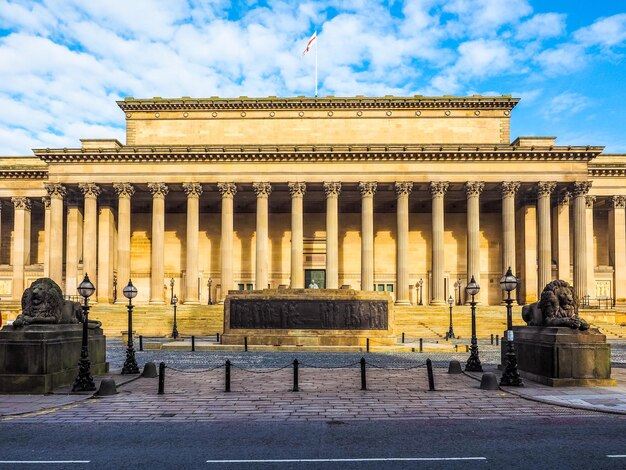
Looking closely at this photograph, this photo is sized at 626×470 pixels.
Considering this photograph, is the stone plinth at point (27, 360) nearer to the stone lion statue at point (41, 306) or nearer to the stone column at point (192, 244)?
the stone lion statue at point (41, 306)

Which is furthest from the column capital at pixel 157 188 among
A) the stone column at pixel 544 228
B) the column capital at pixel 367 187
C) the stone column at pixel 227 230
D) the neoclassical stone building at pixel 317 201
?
the stone column at pixel 544 228

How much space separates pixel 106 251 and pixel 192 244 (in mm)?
8377

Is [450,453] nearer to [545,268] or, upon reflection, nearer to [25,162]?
[545,268]

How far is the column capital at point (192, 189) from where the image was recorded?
5419 centimetres

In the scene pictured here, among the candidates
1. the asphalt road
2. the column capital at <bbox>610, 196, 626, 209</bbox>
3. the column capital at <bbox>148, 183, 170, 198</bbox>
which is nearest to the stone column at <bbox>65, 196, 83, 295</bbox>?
the column capital at <bbox>148, 183, 170, 198</bbox>

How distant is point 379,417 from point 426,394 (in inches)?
137

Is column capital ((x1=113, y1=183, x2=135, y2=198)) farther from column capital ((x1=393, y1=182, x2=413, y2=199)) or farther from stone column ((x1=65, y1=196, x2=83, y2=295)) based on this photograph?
column capital ((x1=393, y1=182, x2=413, y2=199))

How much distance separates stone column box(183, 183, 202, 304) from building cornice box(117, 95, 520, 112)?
9711 mm


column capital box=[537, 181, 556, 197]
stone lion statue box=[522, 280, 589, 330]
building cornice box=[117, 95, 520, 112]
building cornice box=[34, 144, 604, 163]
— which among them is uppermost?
building cornice box=[117, 95, 520, 112]

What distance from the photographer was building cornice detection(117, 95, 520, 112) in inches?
2260

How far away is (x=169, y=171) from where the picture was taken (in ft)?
178

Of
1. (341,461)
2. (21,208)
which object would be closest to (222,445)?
(341,461)

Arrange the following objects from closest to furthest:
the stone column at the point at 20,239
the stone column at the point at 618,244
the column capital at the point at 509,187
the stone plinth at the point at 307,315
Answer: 1. the stone plinth at the point at 307,315
2. the column capital at the point at 509,187
3. the stone column at the point at 618,244
4. the stone column at the point at 20,239

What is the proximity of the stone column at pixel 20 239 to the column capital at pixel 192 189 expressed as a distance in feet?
61.7
